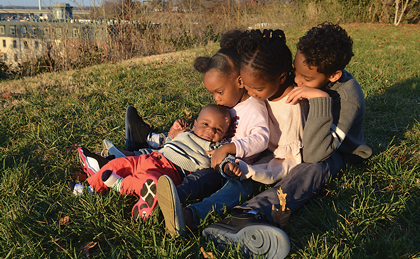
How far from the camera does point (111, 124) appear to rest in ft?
12.7

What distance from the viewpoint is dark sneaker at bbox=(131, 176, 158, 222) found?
6.54 feet

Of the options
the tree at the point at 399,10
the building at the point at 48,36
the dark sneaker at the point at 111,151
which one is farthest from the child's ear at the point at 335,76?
the tree at the point at 399,10

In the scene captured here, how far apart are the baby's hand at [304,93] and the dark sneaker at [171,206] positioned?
1.20m

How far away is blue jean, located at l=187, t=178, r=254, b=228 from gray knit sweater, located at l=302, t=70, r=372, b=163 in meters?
0.56

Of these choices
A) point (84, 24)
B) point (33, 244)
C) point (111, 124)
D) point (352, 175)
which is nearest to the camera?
point (33, 244)

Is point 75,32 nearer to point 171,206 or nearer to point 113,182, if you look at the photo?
point 113,182

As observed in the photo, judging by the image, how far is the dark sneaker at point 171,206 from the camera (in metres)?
1.78

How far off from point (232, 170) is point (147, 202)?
0.65 m

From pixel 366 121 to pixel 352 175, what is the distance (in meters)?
1.72

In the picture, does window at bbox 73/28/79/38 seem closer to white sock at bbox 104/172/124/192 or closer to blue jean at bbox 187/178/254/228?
white sock at bbox 104/172/124/192

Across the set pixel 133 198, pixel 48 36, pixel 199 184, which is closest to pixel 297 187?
pixel 199 184

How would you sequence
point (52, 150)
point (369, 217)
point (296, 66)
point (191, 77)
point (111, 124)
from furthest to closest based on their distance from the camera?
point (191, 77) → point (111, 124) → point (52, 150) → point (296, 66) → point (369, 217)

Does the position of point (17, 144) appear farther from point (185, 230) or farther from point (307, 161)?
point (307, 161)

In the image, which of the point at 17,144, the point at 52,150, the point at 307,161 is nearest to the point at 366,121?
the point at 307,161
